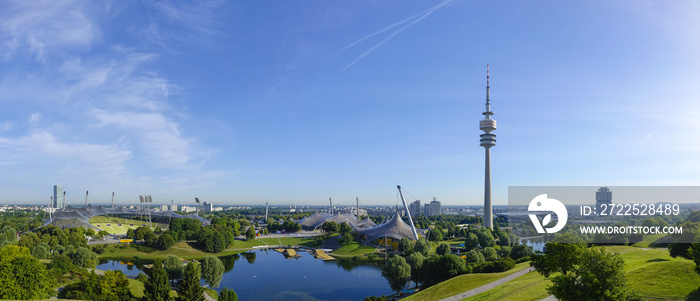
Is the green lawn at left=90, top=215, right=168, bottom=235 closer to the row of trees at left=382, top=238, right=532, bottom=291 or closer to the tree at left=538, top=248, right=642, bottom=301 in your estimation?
the row of trees at left=382, top=238, right=532, bottom=291

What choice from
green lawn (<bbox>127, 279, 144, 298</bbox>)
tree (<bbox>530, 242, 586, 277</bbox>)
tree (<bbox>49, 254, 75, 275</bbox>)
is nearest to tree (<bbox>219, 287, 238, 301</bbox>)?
green lawn (<bbox>127, 279, 144, 298</bbox>)

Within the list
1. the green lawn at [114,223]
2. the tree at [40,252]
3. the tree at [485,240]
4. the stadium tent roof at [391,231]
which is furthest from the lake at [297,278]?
the green lawn at [114,223]

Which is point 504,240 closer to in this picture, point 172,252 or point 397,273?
point 397,273

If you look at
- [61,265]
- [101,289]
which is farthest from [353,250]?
[101,289]

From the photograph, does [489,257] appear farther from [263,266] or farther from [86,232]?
[86,232]

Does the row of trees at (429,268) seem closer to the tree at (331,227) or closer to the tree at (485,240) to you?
the tree at (485,240)

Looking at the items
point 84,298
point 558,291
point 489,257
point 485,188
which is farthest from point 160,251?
point 485,188
